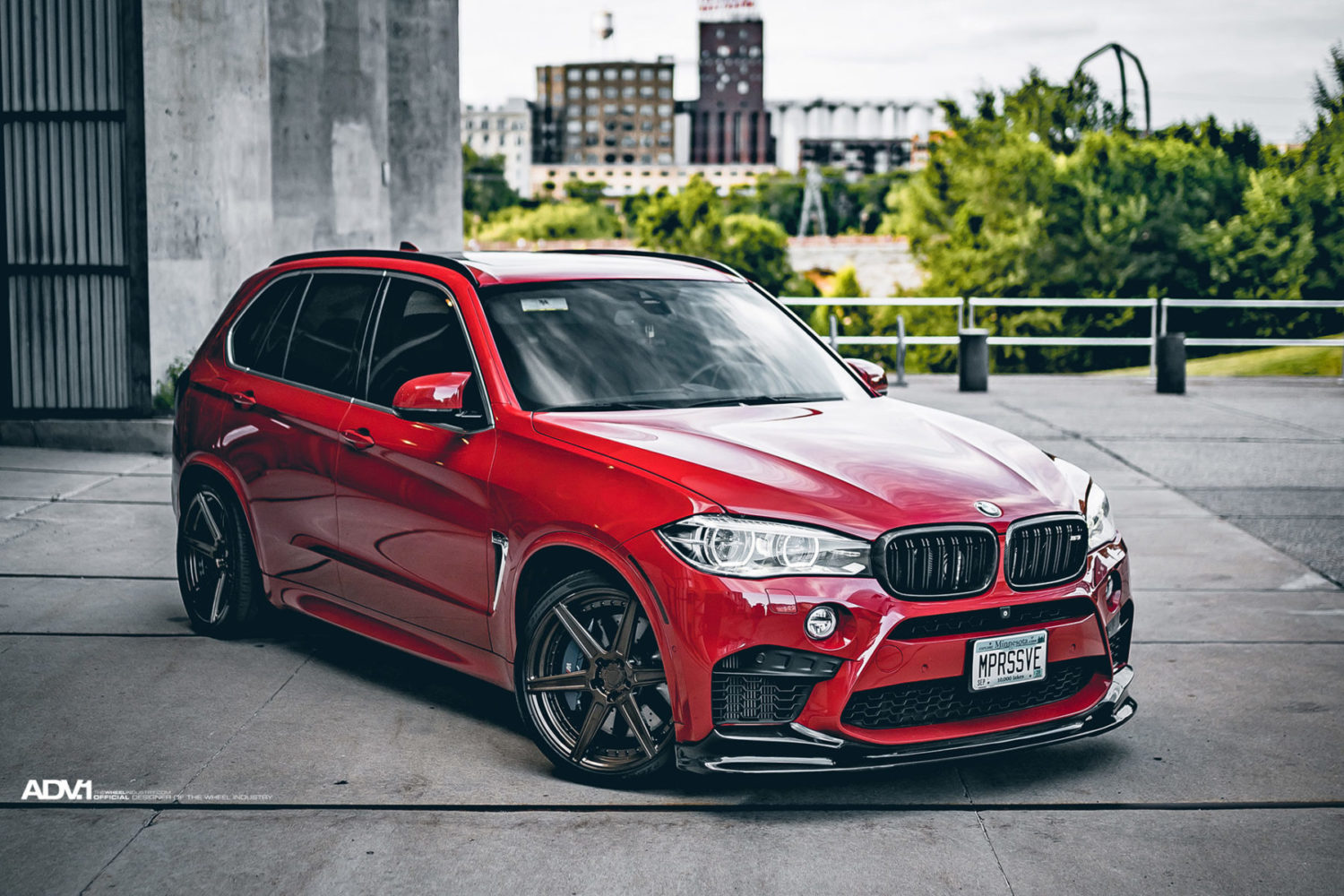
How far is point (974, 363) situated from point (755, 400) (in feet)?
46.2

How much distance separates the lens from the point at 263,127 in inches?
521

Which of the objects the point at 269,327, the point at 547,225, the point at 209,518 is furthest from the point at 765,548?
the point at 547,225

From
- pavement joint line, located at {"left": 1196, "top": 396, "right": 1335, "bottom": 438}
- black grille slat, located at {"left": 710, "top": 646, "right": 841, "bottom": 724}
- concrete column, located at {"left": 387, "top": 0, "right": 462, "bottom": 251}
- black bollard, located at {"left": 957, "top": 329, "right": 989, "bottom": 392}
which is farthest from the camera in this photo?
concrete column, located at {"left": 387, "top": 0, "right": 462, "bottom": 251}

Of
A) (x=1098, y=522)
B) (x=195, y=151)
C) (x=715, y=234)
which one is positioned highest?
(x=715, y=234)

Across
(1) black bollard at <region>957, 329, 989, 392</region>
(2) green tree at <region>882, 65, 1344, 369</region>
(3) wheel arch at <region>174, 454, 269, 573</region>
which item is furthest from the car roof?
(2) green tree at <region>882, 65, 1344, 369</region>

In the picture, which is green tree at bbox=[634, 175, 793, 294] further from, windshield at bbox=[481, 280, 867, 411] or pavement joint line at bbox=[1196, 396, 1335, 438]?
windshield at bbox=[481, 280, 867, 411]

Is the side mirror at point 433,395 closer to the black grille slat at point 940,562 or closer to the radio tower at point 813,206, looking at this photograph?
the black grille slat at point 940,562

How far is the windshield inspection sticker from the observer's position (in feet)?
18.3

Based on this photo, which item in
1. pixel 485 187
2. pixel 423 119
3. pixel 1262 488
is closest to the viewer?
pixel 1262 488

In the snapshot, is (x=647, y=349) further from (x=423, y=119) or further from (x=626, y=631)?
(x=423, y=119)

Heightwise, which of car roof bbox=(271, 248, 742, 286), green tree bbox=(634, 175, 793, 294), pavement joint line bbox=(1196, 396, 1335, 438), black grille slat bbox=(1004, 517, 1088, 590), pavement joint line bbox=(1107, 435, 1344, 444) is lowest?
pavement joint line bbox=(1107, 435, 1344, 444)

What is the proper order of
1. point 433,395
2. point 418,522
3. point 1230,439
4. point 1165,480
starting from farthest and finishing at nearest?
point 1230,439
point 1165,480
point 418,522
point 433,395

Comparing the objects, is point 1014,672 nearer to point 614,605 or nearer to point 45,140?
point 614,605

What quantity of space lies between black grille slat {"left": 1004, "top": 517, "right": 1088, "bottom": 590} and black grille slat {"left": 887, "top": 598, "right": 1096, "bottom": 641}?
70 millimetres
